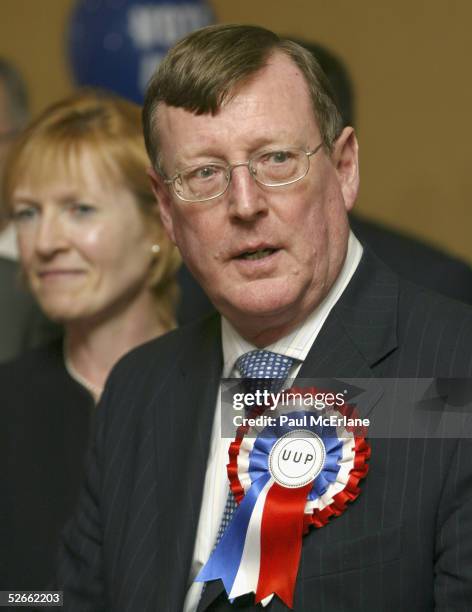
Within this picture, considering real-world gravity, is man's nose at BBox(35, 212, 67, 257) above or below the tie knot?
above

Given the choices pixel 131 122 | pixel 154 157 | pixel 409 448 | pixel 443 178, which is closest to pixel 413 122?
pixel 443 178

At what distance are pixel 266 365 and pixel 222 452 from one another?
0.17 meters

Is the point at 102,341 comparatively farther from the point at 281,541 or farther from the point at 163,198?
the point at 281,541

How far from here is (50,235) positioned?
2.80 m

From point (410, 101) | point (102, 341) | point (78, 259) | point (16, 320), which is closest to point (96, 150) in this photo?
point (78, 259)

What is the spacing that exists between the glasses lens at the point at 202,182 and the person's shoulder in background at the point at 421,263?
3.44 ft

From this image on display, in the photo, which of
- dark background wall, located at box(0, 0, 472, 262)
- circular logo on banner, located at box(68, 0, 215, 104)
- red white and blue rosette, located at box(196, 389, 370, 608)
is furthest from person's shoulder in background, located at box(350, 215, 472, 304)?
dark background wall, located at box(0, 0, 472, 262)

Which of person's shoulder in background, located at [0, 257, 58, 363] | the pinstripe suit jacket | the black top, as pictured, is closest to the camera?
the pinstripe suit jacket

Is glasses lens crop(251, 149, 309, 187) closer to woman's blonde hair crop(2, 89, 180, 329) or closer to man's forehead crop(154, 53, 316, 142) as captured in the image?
man's forehead crop(154, 53, 316, 142)

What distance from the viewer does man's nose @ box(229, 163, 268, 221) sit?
1.72 metres

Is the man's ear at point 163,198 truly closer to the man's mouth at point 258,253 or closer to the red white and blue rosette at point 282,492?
the man's mouth at point 258,253

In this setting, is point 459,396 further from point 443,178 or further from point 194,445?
point 443,178

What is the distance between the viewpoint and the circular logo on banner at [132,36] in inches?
157

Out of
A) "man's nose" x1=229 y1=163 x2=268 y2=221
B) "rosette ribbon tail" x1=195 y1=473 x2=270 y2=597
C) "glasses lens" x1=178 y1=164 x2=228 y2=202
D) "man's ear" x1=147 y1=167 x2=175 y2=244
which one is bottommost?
"rosette ribbon tail" x1=195 y1=473 x2=270 y2=597
